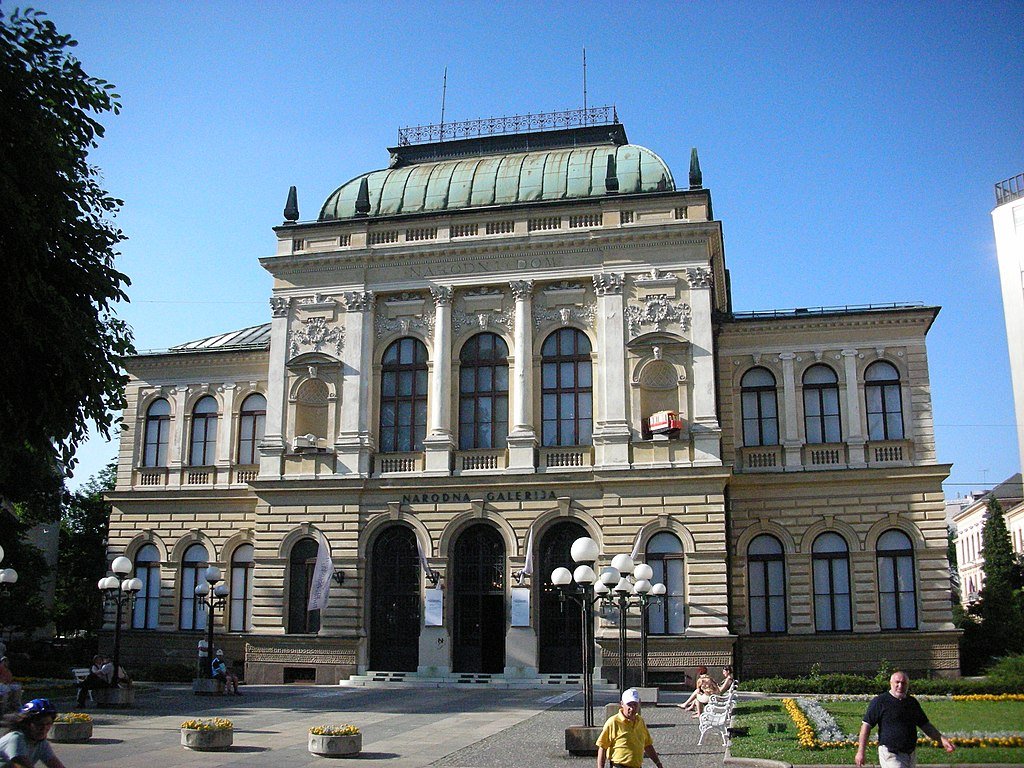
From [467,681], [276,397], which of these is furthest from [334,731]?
[276,397]

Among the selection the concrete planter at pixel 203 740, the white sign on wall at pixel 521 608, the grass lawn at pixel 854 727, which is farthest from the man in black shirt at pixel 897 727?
the white sign on wall at pixel 521 608

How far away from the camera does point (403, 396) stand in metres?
40.7

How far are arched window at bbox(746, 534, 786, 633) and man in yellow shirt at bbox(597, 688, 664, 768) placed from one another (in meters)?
25.7

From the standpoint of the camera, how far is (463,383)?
132 ft

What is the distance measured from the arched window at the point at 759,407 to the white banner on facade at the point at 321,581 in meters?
15.9

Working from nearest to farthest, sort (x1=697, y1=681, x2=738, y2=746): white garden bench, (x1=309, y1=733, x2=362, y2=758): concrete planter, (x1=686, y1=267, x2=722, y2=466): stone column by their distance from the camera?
(x1=309, y1=733, x2=362, y2=758): concrete planter, (x1=697, y1=681, x2=738, y2=746): white garden bench, (x1=686, y1=267, x2=722, y2=466): stone column

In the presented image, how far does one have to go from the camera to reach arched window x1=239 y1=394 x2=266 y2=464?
143ft

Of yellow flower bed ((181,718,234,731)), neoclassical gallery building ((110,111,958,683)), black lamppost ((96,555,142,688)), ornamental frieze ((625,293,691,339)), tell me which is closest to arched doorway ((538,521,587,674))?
neoclassical gallery building ((110,111,958,683))

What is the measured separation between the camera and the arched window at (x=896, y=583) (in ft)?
122

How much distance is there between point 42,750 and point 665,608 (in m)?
27.0

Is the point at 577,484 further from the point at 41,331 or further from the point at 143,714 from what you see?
the point at 41,331

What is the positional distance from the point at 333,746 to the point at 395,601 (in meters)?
19.1

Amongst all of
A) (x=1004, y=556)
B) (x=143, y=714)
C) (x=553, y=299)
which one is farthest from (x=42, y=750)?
(x=1004, y=556)

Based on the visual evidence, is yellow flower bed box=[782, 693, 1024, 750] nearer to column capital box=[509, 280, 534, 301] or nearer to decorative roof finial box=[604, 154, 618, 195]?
column capital box=[509, 280, 534, 301]
